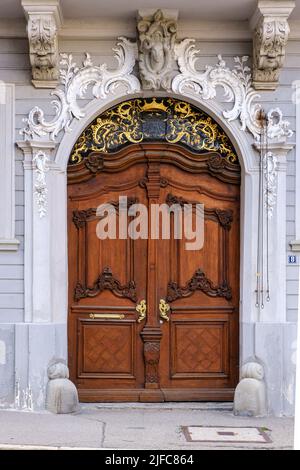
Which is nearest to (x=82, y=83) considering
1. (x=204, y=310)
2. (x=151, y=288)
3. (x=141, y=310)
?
(x=151, y=288)

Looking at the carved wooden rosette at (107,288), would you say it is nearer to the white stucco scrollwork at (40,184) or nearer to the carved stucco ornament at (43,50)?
the white stucco scrollwork at (40,184)

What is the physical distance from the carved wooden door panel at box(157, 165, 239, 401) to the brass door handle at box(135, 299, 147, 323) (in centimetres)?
22

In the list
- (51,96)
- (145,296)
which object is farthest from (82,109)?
(145,296)

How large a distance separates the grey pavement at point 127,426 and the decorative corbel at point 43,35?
3666 mm

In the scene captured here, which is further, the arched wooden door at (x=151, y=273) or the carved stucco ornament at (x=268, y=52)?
the arched wooden door at (x=151, y=273)

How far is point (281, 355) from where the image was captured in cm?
1022

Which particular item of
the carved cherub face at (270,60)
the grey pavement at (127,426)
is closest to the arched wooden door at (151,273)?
the grey pavement at (127,426)

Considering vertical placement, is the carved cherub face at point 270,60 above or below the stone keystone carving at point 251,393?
above

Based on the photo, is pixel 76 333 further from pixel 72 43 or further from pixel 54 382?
pixel 72 43

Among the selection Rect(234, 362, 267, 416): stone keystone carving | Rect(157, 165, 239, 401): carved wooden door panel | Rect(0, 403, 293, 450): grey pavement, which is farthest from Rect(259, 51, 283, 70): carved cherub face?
Rect(0, 403, 293, 450): grey pavement

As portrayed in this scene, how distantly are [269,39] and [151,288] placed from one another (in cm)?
301

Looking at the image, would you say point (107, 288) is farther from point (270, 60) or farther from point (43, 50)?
point (270, 60)

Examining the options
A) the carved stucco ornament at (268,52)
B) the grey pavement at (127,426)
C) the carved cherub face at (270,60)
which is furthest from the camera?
the carved cherub face at (270,60)

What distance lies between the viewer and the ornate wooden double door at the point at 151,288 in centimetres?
1054
